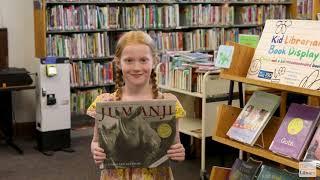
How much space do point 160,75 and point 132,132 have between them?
2.52 meters

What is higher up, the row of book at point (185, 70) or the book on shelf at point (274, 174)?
the row of book at point (185, 70)

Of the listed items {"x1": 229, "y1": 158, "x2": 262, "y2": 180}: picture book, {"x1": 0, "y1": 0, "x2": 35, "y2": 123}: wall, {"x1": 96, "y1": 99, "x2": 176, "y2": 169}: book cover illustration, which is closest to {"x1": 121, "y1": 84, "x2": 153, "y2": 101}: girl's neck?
{"x1": 96, "y1": 99, "x2": 176, "y2": 169}: book cover illustration

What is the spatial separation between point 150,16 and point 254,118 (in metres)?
3.31

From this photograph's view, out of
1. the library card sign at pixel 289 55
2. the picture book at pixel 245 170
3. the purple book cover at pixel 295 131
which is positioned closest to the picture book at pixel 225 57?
the library card sign at pixel 289 55

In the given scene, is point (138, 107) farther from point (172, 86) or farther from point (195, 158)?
point (195, 158)

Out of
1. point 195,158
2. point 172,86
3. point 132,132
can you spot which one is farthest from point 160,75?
point 132,132

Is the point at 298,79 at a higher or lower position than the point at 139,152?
higher

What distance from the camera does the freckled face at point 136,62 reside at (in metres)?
1.96

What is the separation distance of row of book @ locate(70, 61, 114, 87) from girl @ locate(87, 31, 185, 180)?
3.40 metres

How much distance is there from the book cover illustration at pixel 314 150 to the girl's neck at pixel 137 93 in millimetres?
886

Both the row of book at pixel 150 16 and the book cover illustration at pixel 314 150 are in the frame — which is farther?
the row of book at pixel 150 16

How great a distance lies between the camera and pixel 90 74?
5.53 m

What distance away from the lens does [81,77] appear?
216 inches

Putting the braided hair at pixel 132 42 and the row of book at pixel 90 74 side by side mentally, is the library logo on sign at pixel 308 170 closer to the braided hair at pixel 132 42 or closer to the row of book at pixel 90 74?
the braided hair at pixel 132 42
